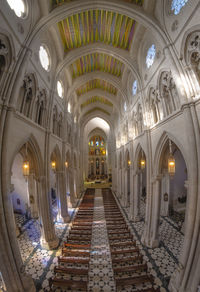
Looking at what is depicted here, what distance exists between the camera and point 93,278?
5.76m

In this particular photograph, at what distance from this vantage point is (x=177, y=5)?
531 centimetres

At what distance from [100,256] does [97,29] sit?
15.7 meters

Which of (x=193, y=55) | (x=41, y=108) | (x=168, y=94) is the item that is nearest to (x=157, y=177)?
(x=168, y=94)

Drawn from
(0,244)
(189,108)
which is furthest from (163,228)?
(0,244)

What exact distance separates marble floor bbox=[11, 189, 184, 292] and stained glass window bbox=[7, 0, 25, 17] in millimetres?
12563

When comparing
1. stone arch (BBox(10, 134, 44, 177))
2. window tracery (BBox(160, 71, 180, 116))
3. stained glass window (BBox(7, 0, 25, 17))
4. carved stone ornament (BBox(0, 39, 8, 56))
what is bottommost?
stone arch (BBox(10, 134, 44, 177))

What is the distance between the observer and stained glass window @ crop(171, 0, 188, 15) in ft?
16.6

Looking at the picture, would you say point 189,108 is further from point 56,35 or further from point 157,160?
point 56,35

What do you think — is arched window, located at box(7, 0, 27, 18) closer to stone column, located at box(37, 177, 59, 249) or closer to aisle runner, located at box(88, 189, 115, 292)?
stone column, located at box(37, 177, 59, 249)

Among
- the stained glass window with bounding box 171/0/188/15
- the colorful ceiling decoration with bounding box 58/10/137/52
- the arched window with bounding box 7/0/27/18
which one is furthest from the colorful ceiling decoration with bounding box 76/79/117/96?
the stained glass window with bounding box 171/0/188/15

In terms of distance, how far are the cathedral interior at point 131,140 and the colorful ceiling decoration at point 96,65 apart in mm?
122

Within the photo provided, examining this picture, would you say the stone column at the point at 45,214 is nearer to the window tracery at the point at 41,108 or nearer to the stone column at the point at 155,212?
the window tracery at the point at 41,108

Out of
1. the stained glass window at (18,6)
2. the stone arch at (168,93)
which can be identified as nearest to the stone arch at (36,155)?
the stained glass window at (18,6)

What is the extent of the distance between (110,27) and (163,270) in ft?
51.6
